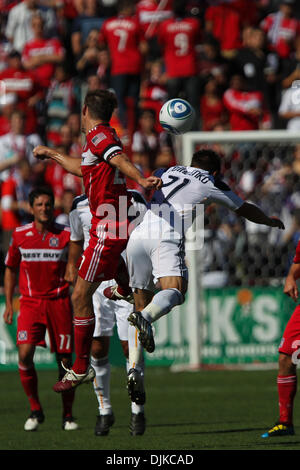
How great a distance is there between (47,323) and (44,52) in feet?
32.7

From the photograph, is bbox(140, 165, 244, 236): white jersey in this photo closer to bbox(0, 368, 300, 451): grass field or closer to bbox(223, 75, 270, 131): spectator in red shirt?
bbox(0, 368, 300, 451): grass field

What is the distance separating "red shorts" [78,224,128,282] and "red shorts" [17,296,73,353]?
1936 mm

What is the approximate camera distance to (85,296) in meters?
8.12

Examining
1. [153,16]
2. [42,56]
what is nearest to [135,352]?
[42,56]

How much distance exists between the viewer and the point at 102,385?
9.45 meters

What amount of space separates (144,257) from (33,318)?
7.12 ft

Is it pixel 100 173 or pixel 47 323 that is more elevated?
pixel 100 173

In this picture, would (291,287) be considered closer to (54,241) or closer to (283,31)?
(54,241)

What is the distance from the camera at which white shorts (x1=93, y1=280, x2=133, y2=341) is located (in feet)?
31.4

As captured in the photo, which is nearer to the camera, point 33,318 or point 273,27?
point 33,318

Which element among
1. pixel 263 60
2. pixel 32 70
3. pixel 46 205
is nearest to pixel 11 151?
pixel 32 70

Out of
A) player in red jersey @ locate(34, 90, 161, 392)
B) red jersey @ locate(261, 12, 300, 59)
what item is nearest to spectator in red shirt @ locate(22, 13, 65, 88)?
red jersey @ locate(261, 12, 300, 59)

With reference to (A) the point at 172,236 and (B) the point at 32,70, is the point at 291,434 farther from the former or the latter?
(B) the point at 32,70

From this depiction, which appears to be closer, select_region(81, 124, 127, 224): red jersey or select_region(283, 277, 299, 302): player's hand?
select_region(81, 124, 127, 224): red jersey
